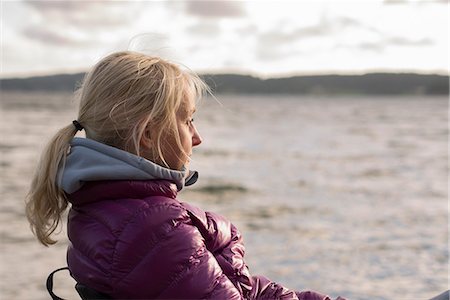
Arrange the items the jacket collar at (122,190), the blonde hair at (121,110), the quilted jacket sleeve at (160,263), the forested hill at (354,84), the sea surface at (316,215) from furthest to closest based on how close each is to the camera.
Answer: the forested hill at (354,84) → the sea surface at (316,215) → the blonde hair at (121,110) → the jacket collar at (122,190) → the quilted jacket sleeve at (160,263)

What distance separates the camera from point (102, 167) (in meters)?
2.27

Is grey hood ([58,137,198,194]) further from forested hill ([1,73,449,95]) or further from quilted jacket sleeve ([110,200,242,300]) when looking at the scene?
forested hill ([1,73,449,95])

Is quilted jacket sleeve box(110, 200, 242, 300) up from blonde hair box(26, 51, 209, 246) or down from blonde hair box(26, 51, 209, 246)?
down

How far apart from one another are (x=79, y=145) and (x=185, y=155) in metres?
0.33

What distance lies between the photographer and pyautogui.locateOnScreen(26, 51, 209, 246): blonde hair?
236 centimetres

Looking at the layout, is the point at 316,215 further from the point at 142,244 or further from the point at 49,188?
the point at 142,244

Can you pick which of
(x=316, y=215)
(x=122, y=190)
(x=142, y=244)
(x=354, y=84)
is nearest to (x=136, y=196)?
(x=122, y=190)

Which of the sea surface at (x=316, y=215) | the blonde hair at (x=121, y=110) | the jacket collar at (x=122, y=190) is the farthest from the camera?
the sea surface at (x=316, y=215)

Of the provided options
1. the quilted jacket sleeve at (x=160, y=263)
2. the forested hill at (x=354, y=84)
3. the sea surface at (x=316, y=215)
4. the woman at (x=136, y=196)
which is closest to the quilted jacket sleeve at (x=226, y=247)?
the woman at (x=136, y=196)

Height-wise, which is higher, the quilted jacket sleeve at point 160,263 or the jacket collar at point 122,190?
the jacket collar at point 122,190

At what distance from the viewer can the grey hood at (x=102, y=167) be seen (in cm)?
227

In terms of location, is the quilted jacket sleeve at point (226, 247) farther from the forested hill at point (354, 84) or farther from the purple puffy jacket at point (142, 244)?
the forested hill at point (354, 84)

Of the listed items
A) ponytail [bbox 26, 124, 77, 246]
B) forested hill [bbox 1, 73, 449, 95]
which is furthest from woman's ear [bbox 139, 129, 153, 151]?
forested hill [bbox 1, 73, 449, 95]

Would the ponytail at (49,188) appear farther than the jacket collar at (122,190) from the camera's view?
Yes
